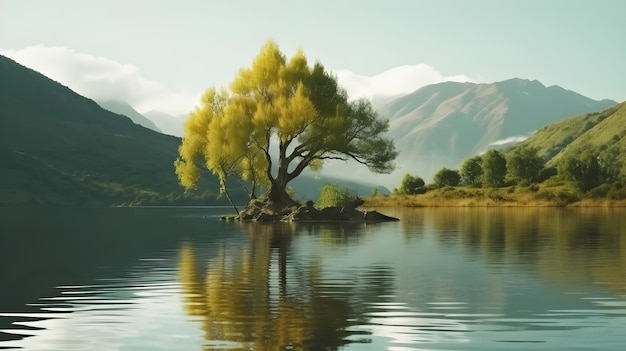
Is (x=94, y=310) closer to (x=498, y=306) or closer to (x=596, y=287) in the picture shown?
(x=498, y=306)

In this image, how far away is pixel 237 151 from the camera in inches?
2977

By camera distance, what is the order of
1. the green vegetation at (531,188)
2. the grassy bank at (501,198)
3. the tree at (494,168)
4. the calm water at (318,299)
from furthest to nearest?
the tree at (494,168) → the green vegetation at (531,188) → the grassy bank at (501,198) → the calm water at (318,299)

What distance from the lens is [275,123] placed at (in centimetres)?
7781

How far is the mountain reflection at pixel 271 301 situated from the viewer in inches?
572

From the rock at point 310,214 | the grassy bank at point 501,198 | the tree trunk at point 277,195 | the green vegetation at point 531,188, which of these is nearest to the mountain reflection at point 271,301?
the rock at point 310,214

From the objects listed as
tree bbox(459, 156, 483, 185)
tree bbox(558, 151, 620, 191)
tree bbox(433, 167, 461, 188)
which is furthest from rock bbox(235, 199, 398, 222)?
tree bbox(459, 156, 483, 185)

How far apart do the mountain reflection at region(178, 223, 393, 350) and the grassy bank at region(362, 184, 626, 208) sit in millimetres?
101975

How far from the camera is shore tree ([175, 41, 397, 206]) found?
76625 millimetres

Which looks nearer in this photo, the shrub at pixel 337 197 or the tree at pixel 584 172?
the shrub at pixel 337 197

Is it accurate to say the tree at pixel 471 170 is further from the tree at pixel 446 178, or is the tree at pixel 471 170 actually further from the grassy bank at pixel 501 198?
the grassy bank at pixel 501 198

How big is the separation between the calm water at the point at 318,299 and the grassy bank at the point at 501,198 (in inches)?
3603

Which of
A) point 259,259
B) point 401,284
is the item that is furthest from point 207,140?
point 401,284

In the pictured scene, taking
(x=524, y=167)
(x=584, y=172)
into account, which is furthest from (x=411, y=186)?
(x=584, y=172)

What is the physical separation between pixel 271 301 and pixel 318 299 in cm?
127
